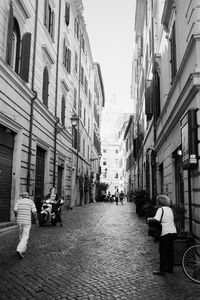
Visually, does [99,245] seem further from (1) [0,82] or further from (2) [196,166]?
(1) [0,82]

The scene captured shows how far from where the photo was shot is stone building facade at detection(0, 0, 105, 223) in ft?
37.9

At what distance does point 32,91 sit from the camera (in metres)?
14.1

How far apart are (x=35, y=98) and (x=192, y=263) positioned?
1060 centimetres

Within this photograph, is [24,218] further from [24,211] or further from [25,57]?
[25,57]

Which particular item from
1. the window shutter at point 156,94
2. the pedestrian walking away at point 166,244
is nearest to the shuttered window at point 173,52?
the window shutter at point 156,94

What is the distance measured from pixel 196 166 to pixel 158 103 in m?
7.60

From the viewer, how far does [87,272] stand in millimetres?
6008


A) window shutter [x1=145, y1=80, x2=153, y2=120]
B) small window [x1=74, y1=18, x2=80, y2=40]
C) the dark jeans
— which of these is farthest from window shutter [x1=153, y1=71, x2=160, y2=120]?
small window [x1=74, y1=18, x2=80, y2=40]

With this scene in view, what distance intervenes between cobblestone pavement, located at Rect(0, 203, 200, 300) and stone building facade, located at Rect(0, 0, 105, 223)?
369cm

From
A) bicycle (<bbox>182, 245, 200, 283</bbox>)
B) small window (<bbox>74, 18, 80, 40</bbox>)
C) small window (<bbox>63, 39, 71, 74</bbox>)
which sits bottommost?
bicycle (<bbox>182, 245, 200, 283</bbox>)

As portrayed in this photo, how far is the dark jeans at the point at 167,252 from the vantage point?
19.7ft

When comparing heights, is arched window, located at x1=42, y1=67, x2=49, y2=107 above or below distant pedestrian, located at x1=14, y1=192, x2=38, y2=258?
above

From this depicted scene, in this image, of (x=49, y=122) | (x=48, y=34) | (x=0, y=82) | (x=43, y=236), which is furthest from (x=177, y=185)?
(x=48, y=34)

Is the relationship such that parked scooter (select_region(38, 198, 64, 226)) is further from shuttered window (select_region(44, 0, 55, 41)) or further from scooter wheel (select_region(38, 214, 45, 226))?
shuttered window (select_region(44, 0, 55, 41))
